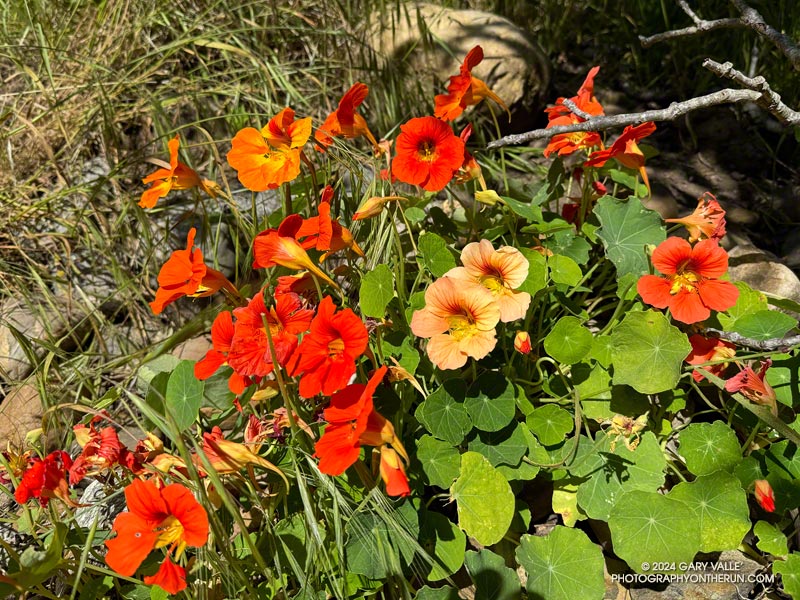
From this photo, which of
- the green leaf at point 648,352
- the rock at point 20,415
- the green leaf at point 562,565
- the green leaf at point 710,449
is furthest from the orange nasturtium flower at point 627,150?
the rock at point 20,415

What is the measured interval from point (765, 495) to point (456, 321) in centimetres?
69

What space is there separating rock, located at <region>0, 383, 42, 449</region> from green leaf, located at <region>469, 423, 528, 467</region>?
1220mm

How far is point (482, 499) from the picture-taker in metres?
1.28

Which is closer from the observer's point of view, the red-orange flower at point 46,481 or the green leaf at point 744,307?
the red-orange flower at point 46,481

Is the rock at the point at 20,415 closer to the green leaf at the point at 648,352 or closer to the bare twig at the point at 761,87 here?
the green leaf at the point at 648,352

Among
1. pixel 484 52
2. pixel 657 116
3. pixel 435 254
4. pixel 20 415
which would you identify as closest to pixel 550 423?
pixel 435 254

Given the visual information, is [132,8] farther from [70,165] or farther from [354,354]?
[354,354]

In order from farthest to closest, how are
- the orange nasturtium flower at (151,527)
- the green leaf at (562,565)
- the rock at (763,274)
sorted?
the rock at (763,274) < the green leaf at (562,565) < the orange nasturtium flower at (151,527)

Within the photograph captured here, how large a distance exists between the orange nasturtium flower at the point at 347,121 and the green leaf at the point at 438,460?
675 millimetres

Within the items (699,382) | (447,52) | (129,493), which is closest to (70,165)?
(447,52)

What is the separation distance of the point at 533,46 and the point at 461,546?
2.14 m

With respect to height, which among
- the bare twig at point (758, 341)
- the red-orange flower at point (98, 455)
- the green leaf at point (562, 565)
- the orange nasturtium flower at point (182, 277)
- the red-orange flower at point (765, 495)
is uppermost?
the orange nasturtium flower at point (182, 277)

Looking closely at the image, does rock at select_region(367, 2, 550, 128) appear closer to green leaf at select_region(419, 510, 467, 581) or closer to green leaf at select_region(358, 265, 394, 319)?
green leaf at select_region(358, 265, 394, 319)

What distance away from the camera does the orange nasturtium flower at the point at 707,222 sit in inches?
57.5
